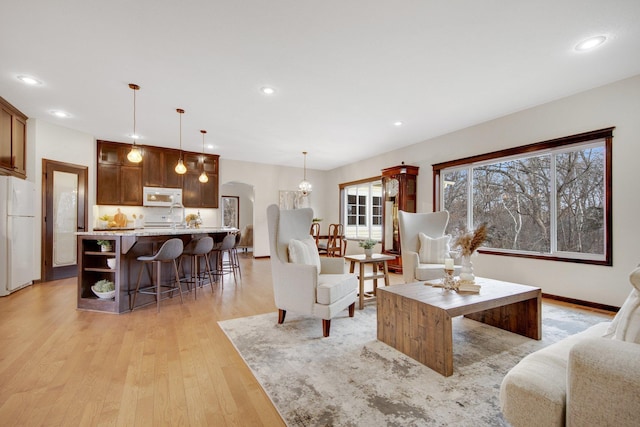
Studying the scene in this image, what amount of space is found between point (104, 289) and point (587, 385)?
13.9 feet

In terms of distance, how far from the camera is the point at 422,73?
3.16 metres

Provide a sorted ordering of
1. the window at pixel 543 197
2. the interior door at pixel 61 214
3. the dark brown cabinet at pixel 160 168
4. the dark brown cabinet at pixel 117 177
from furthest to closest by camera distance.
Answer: the dark brown cabinet at pixel 160 168 < the dark brown cabinet at pixel 117 177 < the interior door at pixel 61 214 < the window at pixel 543 197

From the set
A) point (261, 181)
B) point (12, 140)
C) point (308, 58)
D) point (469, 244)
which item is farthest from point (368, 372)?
point (261, 181)

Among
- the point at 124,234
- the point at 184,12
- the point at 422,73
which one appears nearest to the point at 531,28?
the point at 422,73

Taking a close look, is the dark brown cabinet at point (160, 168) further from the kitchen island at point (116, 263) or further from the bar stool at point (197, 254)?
the kitchen island at point (116, 263)

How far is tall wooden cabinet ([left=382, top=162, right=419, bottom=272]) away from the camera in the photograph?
5.84 m

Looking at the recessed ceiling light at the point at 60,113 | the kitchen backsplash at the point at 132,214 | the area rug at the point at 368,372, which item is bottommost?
the area rug at the point at 368,372

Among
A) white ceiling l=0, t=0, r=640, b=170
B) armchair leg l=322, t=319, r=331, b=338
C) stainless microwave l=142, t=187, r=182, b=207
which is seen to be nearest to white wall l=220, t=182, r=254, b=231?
A: stainless microwave l=142, t=187, r=182, b=207

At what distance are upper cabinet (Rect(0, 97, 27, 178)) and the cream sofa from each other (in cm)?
607

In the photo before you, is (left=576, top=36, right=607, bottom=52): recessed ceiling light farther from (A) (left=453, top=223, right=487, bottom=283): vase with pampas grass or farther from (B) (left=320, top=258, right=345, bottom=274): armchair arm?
(B) (left=320, top=258, right=345, bottom=274): armchair arm

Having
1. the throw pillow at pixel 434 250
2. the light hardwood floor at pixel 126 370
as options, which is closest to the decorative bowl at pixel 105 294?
the light hardwood floor at pixel 126 370

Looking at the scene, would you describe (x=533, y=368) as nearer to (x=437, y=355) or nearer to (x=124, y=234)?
(x=437, y=355)

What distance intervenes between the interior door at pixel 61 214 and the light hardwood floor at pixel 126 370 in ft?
5.81

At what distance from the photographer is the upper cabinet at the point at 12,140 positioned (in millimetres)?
4012
